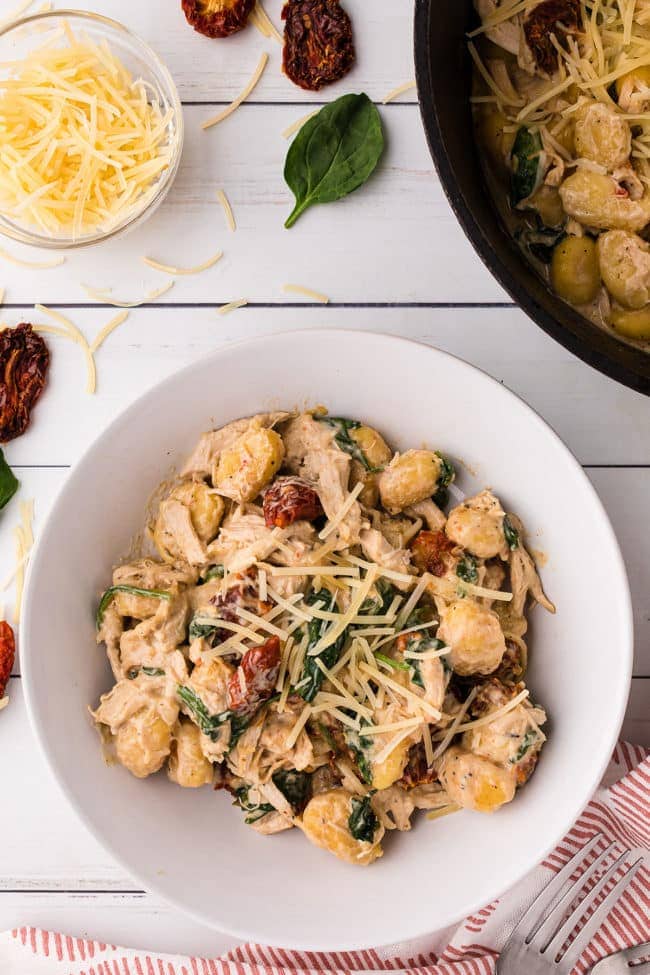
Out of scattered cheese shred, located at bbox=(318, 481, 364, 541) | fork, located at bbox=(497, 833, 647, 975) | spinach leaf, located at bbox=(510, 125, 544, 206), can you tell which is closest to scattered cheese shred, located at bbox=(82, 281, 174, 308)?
scattered cheese shred, located at bbox=(318, 481, 364, 541)

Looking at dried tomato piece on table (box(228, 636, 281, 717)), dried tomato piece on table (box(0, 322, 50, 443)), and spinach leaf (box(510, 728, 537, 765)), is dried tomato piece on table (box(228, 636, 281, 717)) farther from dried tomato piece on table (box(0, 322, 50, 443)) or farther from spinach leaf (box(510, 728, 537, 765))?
dried tomato piece on table (box(0, 322, 50, 443))

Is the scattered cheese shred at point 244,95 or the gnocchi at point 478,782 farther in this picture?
the scattered cheese shred at point 244,95

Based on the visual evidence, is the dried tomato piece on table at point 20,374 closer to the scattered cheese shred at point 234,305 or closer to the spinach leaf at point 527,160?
the scattered cheese shred at point 234,305

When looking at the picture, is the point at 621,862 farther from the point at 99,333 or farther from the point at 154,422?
the point at 99,333

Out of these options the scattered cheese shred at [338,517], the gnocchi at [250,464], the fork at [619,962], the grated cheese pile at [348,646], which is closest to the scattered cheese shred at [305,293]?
the gnocchi at [250,464]

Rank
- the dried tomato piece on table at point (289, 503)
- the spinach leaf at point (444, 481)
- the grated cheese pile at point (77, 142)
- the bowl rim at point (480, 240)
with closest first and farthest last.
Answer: the bowl rim at point (480, 240)
the dried tomato piece on table at point (289, 503)
the spinach leaf at point (444, 481)
the grated cheese pile at point (77, 142)

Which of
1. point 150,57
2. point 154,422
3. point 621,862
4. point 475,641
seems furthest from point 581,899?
point 150,57
